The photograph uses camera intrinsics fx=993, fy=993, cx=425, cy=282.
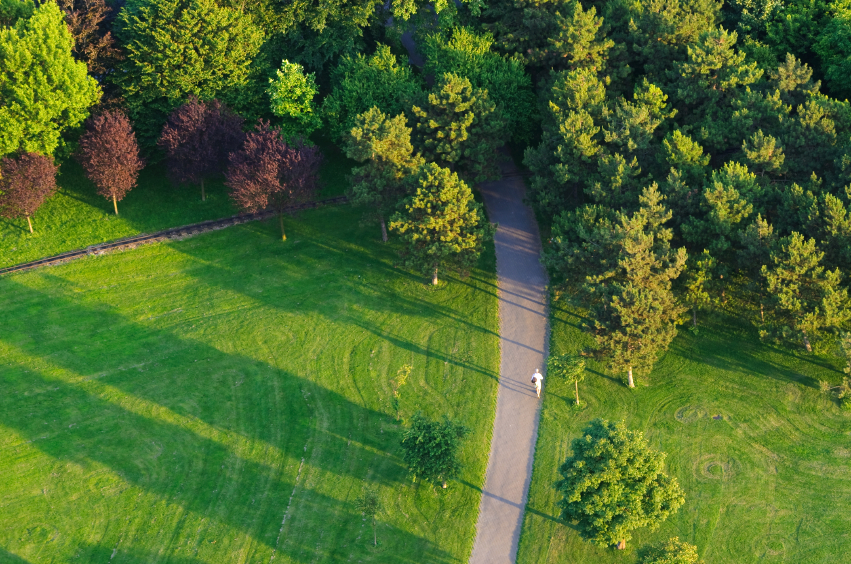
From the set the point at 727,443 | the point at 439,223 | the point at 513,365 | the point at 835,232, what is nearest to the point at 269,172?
the point at 439,223

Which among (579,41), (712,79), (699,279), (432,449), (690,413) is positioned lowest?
(432,449)

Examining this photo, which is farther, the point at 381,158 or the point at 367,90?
the point at 367,90

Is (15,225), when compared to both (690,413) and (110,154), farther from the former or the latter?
(690,413)

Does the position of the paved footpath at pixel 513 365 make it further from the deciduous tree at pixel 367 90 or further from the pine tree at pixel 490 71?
the deciduous tree at pixel 367 90

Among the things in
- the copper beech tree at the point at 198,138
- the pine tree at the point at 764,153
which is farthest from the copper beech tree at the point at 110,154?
the pine tree at the point at 764,153

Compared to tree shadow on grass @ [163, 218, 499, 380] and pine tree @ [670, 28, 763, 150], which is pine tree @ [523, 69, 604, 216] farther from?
tree shadow on grass @ [163, 218, 499, 380]

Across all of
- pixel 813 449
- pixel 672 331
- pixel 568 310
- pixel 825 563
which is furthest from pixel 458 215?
pixel 825 563

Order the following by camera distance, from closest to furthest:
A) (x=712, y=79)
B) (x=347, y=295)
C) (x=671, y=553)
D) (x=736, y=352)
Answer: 1. (x=671, y=553)
2. (x=736, y=352)
3. (x=347, y=295)
4. (x=712, y=79)
